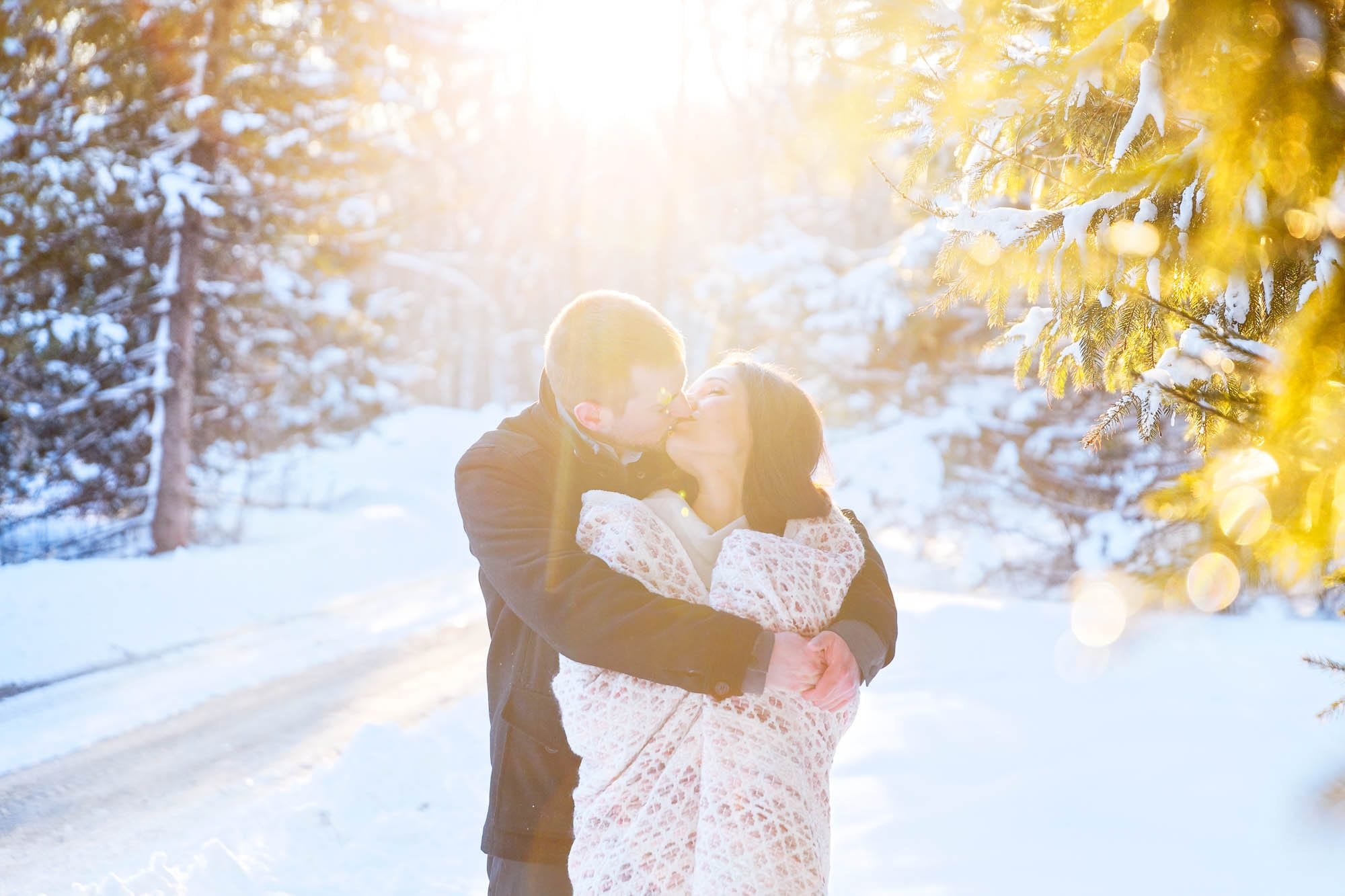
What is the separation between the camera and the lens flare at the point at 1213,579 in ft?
6.17

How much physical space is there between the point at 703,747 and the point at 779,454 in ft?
2.42

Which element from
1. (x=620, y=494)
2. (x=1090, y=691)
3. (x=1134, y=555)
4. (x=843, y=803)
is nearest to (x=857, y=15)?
(x=620, y=494)

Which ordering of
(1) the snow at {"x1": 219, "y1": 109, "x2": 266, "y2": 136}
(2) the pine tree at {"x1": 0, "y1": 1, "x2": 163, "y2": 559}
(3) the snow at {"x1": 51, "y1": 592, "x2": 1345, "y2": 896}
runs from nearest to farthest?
(3) the snow at {"x1": 51, "y1": 592, "x2": 1345, "y2": 896}, (2) the pine tree at {"x1": 0, "y1": 1, "x2": 163, "y2": 559}, (1) the snow at {"x1": 219, "y1": 109, "x2": 266, "y2": 136}

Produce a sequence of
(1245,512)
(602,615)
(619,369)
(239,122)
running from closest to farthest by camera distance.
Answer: (1245,512), (602,615), (619,369), (239,122)

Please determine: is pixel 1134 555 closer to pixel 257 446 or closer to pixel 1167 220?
pixel 1167 220

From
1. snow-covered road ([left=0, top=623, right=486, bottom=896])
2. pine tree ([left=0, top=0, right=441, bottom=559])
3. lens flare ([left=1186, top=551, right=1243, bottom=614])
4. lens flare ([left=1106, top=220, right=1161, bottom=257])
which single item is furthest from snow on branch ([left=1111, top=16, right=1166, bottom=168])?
pine tree ([left=0, top=0, right=441, bottom=559])

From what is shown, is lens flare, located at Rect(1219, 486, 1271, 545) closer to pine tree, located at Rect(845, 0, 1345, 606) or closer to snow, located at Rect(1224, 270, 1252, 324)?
pine tree, located at Rect(845, 0, 1345, 606)

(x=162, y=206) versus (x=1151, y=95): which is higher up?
(x=1151, y=95)

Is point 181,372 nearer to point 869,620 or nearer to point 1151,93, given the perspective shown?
point 869,620

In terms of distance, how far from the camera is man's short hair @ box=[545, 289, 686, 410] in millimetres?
2400

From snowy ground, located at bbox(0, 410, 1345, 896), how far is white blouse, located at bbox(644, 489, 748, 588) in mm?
935

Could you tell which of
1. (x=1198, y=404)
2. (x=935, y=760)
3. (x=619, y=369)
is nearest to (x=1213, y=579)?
(x=1198, y=404)

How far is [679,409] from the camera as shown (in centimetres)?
244

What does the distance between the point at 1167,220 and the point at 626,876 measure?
6.02ft
